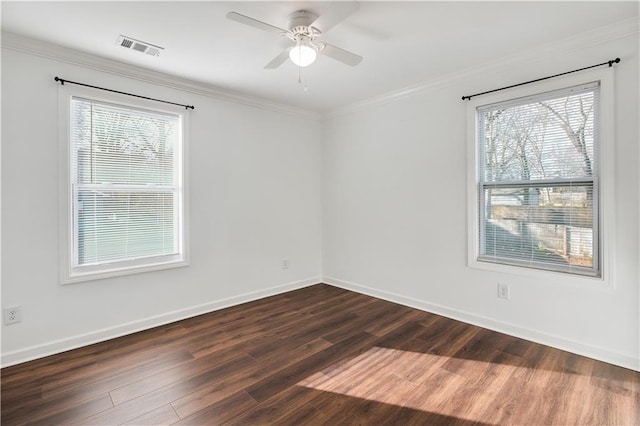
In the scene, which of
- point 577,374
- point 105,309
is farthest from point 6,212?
point 577,374

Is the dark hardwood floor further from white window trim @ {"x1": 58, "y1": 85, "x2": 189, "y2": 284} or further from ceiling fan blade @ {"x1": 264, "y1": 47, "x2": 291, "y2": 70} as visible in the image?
ceiling fan blade @ {"x1": 264, "y1": 47, "x2": 291, "y2": 70}

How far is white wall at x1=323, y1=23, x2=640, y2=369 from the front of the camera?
7.63ft

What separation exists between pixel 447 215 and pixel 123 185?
128 inches

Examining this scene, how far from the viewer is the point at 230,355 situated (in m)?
2.52

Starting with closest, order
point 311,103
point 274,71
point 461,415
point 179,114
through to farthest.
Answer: point 461,415, point 274,71, point 179,114, point 311,103

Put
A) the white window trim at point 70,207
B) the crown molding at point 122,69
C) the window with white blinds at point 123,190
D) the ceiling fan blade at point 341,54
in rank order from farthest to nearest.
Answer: the window with white blinds at point 123,190
the white window trim at point 70,207
the crown molding at point 122,69
the ceiling fan blade at point 341,54

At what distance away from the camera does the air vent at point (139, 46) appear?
2.44 meters

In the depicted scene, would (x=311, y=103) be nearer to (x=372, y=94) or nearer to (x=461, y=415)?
(x=372, y=94)

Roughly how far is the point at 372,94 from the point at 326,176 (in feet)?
4.44

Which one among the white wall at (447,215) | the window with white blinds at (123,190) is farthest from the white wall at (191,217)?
the white wall at (447,215)

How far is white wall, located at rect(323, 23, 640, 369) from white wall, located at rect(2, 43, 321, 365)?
24.2 inches

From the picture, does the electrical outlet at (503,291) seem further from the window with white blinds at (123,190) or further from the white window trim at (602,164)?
the window with white blinds at (123,190)

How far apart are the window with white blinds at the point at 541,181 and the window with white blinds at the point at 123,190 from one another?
3.16 metres

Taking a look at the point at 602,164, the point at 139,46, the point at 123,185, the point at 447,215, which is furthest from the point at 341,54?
the point at 123,185
